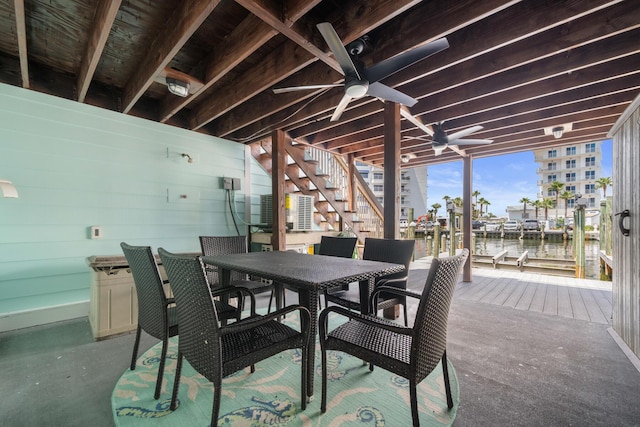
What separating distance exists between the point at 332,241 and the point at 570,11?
2637 mm

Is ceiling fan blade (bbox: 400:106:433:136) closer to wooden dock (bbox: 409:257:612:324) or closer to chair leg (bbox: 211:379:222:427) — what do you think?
wooden dock (bbox: 409:257:612:324)

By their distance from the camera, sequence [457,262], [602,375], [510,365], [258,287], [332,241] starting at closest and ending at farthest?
[457,262] < [602,375] < [510,365] < [258,287] < [332,241]

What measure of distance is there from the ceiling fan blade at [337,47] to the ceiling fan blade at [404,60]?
0.13 meters

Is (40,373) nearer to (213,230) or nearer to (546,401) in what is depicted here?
(213,230)

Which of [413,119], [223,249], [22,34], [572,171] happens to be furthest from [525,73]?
[572,171]

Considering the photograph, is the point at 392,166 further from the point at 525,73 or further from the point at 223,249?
the point at 223,249

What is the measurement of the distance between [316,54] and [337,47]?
0.38 m

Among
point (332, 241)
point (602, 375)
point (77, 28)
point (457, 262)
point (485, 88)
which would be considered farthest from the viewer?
point (332, 241)

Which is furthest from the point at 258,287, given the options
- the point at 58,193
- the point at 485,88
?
the point at 485,88

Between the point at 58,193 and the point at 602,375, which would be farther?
the point at 58,193

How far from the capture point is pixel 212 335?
1300 millimetres

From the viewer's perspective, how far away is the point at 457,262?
4.68ft

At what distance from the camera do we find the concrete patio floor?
5.18ft

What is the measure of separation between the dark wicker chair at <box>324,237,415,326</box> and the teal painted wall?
2.60m
